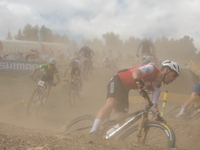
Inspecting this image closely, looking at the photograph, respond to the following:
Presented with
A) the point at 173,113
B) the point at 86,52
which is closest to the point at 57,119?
the point at 173,113

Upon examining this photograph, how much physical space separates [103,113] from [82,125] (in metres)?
0.89

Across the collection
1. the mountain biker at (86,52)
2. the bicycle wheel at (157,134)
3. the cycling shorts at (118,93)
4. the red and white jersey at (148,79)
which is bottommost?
the bicycle wheel at (157,134)

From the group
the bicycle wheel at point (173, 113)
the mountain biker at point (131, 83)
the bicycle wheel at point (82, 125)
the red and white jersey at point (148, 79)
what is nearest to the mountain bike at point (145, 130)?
the mountain biker at point (131, 83)

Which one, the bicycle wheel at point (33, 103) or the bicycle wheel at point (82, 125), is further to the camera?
the bicycle wheel at point (33, 103)

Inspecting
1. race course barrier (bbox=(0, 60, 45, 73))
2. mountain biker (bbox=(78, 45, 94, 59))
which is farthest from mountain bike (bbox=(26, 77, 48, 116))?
race course barrier (bbox=(0, 60, 45, 73))

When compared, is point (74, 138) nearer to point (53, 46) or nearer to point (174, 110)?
point (174, 110)

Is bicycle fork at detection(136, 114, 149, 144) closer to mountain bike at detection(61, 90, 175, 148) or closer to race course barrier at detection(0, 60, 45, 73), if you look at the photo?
mountain bike at detection(61, 90, 175, 148)

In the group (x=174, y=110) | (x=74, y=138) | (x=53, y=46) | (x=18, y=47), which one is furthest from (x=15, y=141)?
(x=53, y=46)

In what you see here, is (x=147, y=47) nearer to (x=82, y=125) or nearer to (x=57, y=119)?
(x=57, y=119)

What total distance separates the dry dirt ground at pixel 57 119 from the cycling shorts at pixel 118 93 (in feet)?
3.36

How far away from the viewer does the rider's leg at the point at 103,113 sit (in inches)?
146

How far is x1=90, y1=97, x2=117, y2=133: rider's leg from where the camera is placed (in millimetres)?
3710

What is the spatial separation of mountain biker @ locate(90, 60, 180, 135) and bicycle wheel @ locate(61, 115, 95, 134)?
20.8 inches

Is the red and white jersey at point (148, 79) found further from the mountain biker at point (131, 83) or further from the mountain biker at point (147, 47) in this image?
the mountain biker at point (147, 47)
